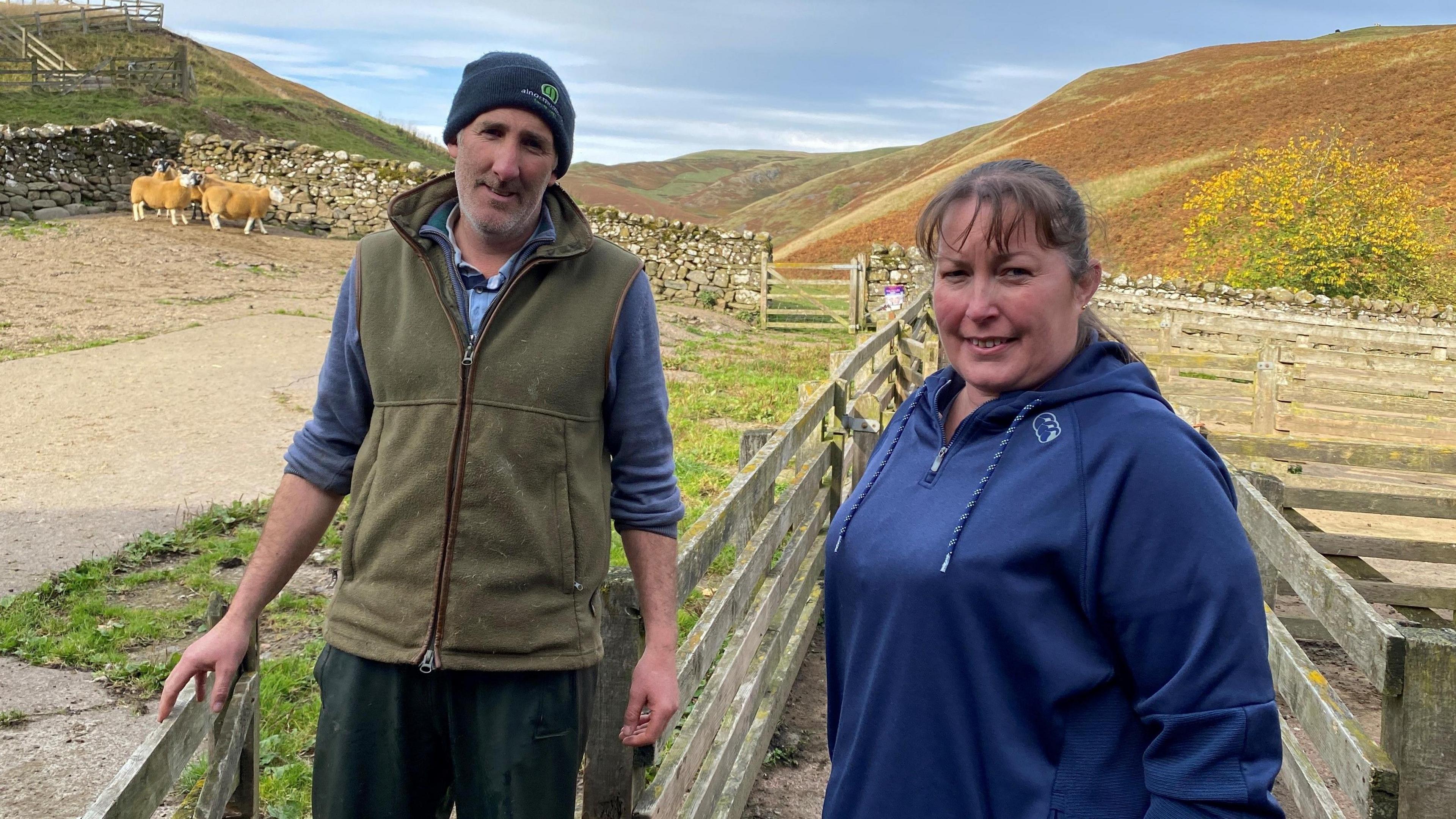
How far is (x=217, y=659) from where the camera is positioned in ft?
6.95

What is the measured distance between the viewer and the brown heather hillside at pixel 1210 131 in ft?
117

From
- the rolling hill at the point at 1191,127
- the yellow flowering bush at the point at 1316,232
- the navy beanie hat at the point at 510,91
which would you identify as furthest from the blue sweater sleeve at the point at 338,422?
the yellow flowering bush at the point at 1316,232

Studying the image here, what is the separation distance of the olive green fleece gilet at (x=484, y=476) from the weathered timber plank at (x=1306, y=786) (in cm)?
179

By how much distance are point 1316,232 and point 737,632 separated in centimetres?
2601

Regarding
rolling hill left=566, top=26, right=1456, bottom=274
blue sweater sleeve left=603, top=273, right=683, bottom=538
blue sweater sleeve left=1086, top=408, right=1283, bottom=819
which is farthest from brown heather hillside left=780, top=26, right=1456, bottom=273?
blue sweater sleeve left=1086, top=408, right=1283, bottom=819

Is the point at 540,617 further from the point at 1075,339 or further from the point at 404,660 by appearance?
the point at 1075,339

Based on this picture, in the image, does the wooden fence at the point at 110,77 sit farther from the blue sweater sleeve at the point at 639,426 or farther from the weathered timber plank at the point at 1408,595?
the blue sweater sleeve at the point at 639,426

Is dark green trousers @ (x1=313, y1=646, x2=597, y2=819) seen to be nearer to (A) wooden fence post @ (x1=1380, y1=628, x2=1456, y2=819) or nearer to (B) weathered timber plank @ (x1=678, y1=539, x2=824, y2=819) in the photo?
(B) weathered timber plank @ (x1=678, y1=539, x2=824, y2=819)

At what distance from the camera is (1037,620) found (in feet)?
4.67

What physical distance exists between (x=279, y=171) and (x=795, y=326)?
40.4 feet

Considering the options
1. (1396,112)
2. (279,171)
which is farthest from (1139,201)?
(279,171)

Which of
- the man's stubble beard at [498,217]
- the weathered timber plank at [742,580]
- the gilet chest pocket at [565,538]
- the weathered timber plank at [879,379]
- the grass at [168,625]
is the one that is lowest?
the grass at [168,625]

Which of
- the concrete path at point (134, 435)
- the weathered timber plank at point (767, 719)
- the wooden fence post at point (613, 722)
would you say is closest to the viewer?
the wooden fence post at point (613, 722)

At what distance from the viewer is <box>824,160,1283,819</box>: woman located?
1323 mm
